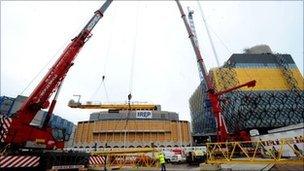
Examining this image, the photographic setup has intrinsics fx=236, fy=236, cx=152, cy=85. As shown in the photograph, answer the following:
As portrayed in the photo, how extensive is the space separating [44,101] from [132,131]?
4904 cm

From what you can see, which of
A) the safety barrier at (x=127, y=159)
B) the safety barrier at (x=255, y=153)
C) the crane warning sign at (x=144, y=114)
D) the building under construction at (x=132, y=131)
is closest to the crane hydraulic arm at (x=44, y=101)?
the safety barrier at (x=127, y=159)

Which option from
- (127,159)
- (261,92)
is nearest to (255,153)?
(127,159)

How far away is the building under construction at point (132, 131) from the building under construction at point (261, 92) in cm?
1236

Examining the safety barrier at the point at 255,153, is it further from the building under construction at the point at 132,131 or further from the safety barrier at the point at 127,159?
the building under construction at the point at 132,131

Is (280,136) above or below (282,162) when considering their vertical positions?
above

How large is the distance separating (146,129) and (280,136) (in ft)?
123

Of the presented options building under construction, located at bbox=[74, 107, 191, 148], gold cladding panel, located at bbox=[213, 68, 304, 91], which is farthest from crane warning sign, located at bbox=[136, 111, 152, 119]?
gold cladding panel, located at bbox=[213, 68, 304, 91]

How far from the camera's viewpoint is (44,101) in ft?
53.5

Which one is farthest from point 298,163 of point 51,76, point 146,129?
point 146,129

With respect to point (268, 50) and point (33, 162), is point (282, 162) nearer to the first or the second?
point (33, 162)

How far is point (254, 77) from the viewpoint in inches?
2832

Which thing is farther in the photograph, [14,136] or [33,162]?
[14,136]

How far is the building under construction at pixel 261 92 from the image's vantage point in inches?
2532

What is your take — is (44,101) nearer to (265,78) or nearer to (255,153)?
(255,153)
